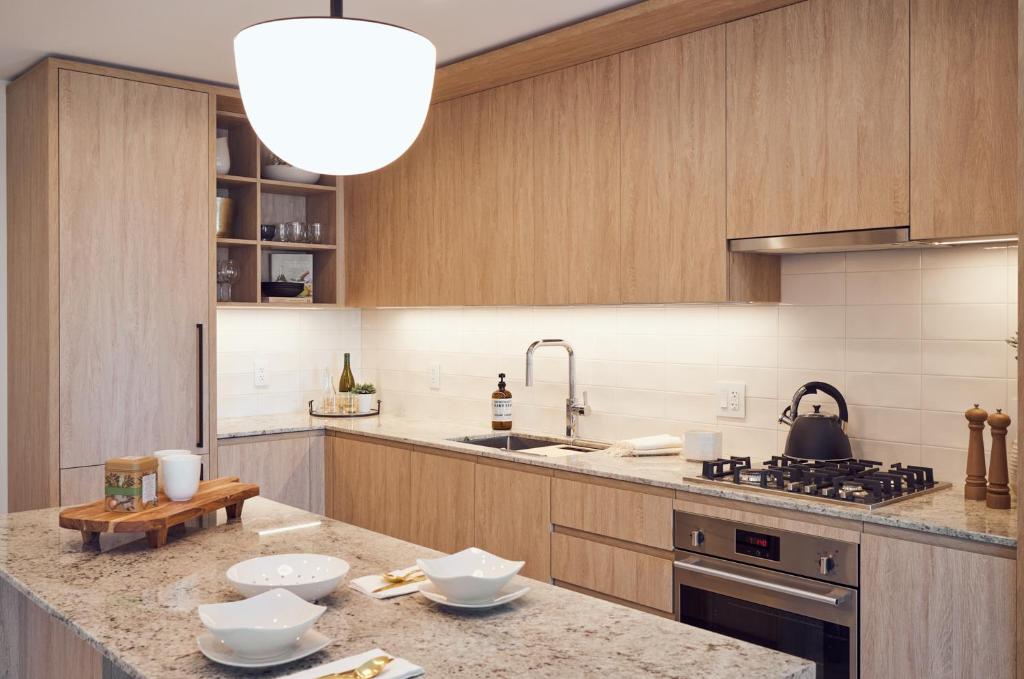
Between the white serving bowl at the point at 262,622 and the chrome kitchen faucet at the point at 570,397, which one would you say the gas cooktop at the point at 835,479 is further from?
the white serving bowl at the point at 262,622

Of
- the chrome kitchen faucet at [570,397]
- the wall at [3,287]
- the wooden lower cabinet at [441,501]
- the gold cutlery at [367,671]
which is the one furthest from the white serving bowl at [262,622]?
the wall at [3,287]

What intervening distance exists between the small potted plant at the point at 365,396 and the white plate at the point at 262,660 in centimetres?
322

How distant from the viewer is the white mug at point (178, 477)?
7.71 ft

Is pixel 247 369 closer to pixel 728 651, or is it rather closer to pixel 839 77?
pixel 839 77

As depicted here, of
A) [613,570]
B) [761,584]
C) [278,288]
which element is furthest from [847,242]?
[278,288]

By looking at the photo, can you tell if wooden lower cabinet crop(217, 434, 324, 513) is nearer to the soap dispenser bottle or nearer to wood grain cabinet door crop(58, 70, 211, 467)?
wood grain cabinet door crop(58, 70, 211, 467)

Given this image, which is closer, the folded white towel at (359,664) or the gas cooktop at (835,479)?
the folded white towel at (359,664)

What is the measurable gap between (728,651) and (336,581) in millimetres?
752

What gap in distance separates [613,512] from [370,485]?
147cm

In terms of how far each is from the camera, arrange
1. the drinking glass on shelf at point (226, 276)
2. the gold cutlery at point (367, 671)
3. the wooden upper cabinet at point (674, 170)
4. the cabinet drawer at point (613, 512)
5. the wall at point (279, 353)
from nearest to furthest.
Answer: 1. the gold cutlery at point (367, 671)
2. the cabinet drawer at point (613, 512)
3. the wooden upper cabinet at point (674, 170)
4. the drinking glass on shelf at point (226, 276)
5. the wall at point (279, 353)

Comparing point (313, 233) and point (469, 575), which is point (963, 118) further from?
point (313, 233)

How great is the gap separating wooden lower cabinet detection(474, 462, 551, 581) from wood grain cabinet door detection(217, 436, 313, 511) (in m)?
1.13

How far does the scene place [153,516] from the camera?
2189 mm

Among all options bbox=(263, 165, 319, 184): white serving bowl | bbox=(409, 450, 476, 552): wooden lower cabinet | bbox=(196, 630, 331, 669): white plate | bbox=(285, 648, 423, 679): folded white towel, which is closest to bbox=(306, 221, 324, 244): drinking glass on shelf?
bbox=(263, 165, 319, 184): white serving bowl
